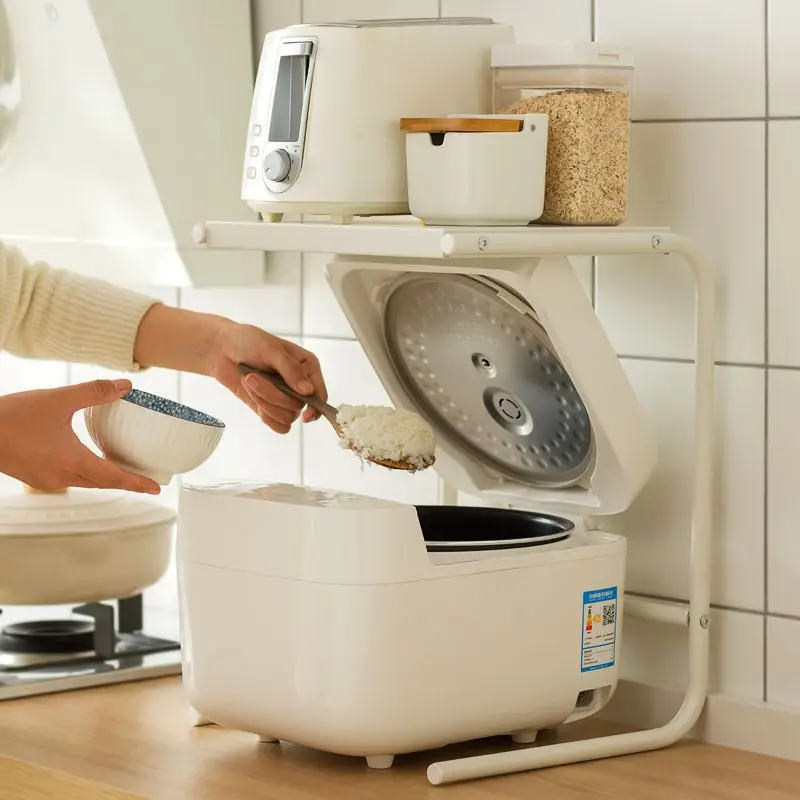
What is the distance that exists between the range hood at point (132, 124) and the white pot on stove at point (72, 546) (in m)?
0.31

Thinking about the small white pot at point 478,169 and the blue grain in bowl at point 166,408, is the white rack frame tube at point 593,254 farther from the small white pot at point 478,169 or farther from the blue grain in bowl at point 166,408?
A: the blue grain in bowl at point 166,408

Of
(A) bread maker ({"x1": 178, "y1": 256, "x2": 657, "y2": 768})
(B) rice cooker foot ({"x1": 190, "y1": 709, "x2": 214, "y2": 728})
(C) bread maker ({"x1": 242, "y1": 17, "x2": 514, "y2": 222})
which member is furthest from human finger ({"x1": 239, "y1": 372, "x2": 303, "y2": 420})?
(B) rice cooker foot ({"x1": 190, "y1": 709, "x2": 214, "y2": 728})

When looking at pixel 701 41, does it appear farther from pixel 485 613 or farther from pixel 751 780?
pixel 751 780

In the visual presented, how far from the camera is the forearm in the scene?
1669 millimetres

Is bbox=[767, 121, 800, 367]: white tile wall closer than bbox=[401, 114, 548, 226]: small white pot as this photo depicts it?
No

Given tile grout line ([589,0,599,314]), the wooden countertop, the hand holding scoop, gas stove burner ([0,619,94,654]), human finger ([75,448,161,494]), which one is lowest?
the wooden countertop

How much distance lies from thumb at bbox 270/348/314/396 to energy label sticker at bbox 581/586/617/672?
1.16 feet

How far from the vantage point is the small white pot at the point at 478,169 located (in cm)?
130

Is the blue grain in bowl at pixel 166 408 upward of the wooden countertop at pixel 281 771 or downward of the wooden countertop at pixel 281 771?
upward

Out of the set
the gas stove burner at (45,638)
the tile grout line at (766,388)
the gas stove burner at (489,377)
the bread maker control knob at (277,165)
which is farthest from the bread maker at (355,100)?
the gas stove burner at (45,638)

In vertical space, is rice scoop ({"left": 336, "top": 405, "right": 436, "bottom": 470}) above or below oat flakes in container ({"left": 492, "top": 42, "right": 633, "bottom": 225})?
below

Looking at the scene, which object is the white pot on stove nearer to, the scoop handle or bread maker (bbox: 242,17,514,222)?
the scoop handle

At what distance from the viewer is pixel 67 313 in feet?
5.78

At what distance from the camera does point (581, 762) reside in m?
1.43
